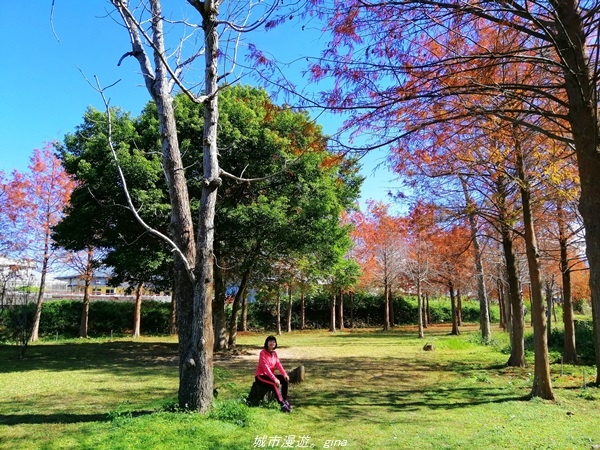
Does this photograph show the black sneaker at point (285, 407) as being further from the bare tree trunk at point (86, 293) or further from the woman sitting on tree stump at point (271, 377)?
the bare tree trunk at point (86, 293)

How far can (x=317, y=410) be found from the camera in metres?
6.80

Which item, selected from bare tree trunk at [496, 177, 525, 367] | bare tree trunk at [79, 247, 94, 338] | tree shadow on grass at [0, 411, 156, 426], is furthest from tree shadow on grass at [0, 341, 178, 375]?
bare tree trunk at [496, 177, 525, 367]

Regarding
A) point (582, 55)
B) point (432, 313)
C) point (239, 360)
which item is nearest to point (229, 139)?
point (239, 360)

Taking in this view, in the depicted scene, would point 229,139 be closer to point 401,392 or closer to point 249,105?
point 249,105

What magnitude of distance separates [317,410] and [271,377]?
3.08 feet

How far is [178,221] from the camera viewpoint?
654 centimetres

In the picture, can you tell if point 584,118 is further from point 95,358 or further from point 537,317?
point 95,358

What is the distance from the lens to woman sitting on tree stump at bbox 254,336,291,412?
260 inches

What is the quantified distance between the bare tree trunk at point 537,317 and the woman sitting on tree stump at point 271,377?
447 cm

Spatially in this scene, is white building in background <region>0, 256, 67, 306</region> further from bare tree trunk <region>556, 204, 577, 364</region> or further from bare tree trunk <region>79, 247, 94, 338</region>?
bare tree trunk <region>556, 204, 577, 364</region>

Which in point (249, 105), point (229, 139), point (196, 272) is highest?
point (249, 105)

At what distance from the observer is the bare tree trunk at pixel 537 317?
24.6 feet

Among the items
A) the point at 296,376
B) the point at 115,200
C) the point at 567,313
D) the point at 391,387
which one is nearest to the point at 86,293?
the point at 115,200

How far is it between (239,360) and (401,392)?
6.45 meters
